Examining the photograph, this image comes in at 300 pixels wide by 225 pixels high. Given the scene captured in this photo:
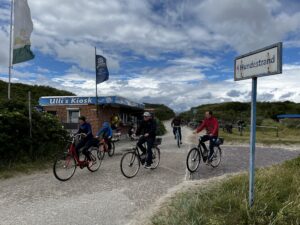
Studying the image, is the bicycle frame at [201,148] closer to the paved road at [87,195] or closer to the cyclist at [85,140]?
the paved road at [87,195]

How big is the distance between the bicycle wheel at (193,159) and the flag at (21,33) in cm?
712

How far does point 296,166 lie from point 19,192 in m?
6.70

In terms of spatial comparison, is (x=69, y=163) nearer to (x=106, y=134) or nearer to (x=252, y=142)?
(x=106, y=134)

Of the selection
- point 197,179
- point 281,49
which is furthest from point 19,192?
point 281,49

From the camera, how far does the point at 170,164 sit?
11930mm

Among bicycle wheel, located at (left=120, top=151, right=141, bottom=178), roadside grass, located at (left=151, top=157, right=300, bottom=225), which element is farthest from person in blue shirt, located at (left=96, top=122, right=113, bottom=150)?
roadside grass, located at (left=151, top=157, right=300, bottom=225)

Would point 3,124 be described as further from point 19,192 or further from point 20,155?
point 19,192

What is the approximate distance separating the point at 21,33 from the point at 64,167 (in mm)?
6446

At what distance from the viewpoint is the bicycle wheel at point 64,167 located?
29.3ft

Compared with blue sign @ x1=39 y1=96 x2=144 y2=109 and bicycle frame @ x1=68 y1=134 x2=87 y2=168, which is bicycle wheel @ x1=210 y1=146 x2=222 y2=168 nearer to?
bicycle frame @ x1=68 y1=134 x2=87 y2=168

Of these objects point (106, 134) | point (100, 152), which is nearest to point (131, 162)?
point (100, 152)

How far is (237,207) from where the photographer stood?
533 cm

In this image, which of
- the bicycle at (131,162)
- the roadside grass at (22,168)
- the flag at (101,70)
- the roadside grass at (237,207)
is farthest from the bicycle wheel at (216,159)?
the flag at (101,70)

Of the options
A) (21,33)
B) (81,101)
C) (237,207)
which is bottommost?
(237,207)
